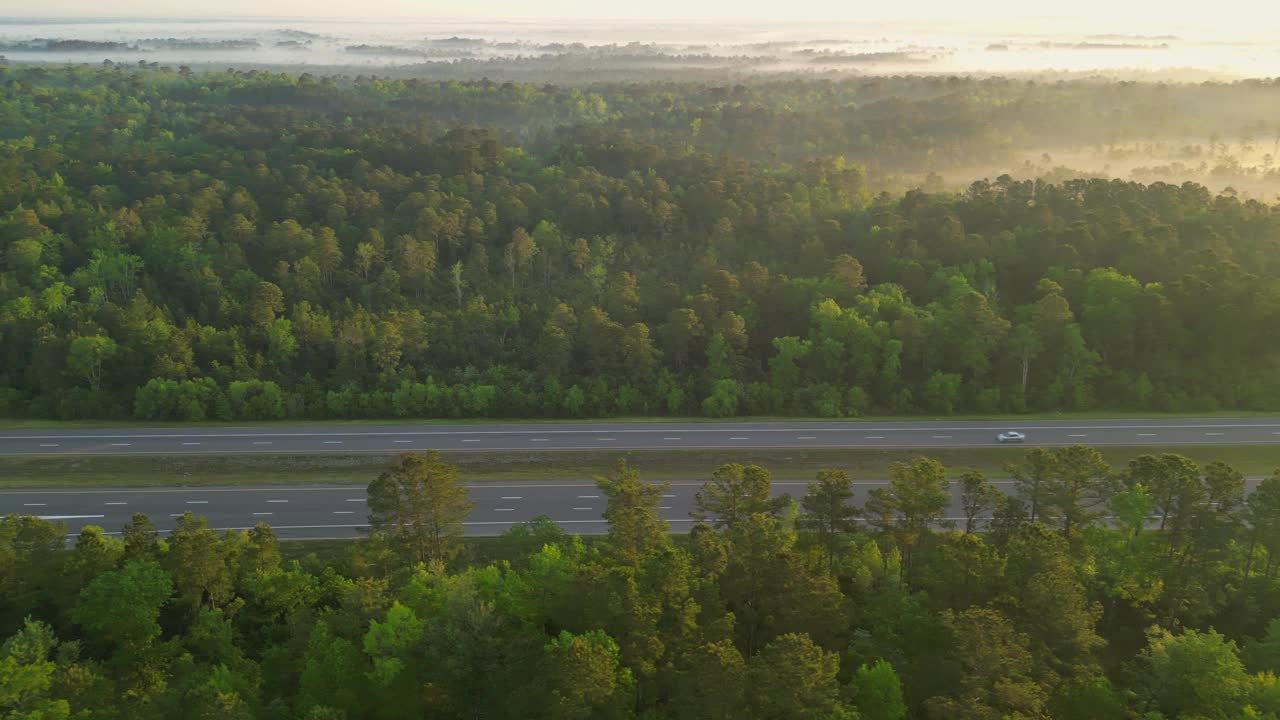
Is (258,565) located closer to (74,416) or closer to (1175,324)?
(74,416)

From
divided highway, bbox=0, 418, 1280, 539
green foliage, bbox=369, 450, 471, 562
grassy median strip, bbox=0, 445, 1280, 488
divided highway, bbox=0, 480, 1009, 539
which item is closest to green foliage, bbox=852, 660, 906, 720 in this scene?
divided highway, bbox=0, 480, 1009, 539

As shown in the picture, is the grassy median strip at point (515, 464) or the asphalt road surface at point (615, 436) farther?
the asphalt road surface at point (615, 436)

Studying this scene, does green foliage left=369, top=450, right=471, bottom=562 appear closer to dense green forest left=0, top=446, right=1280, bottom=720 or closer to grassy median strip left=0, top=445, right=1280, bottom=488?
dense green forest left=0, top=446, right=1280, bottom=720

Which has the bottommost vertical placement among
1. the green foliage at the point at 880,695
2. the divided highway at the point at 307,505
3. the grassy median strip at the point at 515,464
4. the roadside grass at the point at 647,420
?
the divided highway at the point at 307,505

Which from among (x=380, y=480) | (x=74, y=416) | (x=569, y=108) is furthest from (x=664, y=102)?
(x=380, y=480)

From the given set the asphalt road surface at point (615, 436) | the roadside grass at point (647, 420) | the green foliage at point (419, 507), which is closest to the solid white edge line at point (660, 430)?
the asphalt road surface at point (615, 436)

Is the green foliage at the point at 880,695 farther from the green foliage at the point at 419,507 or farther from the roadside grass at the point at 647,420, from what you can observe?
the roadside grass at the point at 647,420
